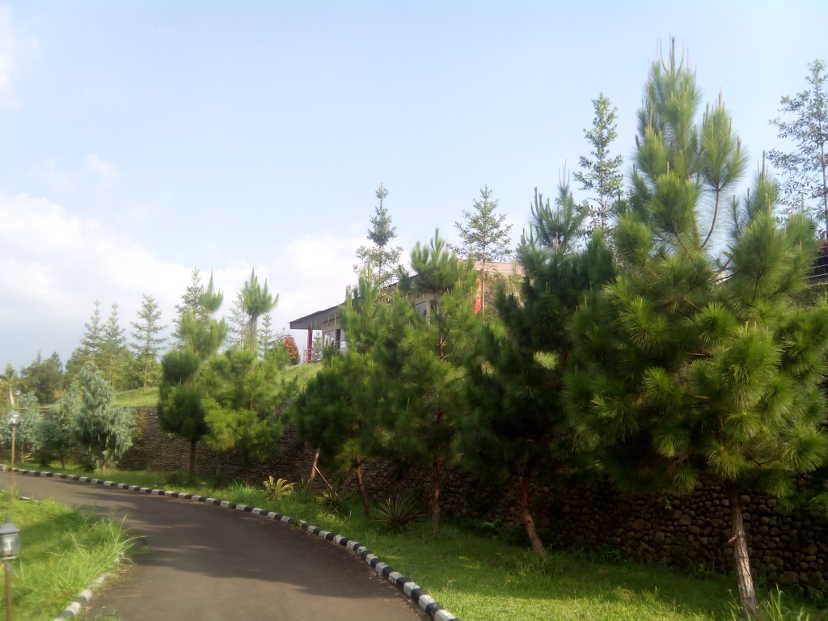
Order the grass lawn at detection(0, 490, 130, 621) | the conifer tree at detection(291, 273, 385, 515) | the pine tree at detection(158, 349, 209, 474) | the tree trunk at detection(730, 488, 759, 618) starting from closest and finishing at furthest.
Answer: the tree trunk at detection(730, 488, 759, 618) → the grass lawn at detection(0, 490, 130, 621) → the conifer tree at detection(291, 273, 385, 515) → the pine tree at detection(158, 349, 209, 474)

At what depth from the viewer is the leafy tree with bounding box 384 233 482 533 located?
13.0 meters

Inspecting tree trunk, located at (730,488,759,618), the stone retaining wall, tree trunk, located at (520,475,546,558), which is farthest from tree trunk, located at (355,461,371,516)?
tree trunk, located at (730,488,759,618)

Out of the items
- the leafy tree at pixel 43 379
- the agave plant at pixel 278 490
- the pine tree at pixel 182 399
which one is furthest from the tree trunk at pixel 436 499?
the leafy tree at pixel 43 379

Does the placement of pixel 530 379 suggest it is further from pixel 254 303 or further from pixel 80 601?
pixel 254 303

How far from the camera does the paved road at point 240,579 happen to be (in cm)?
819

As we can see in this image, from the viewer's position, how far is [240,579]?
9.84 metres

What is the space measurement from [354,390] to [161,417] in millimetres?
10178

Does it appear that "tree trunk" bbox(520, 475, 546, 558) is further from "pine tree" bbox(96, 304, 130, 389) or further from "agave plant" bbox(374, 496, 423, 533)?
"pine tree" bbox(96, 304, 130, 389)

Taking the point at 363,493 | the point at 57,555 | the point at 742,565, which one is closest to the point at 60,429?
the point at 363,493

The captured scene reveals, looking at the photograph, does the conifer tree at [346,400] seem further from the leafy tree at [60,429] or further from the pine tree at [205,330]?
the leafy tree at [60,429]

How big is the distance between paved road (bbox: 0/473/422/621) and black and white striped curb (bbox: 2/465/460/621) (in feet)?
0.49

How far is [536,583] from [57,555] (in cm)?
709

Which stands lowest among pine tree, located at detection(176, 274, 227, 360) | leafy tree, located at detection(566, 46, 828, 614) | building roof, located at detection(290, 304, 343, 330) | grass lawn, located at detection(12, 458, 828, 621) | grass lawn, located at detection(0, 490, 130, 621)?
grass lawn, located at detection(12, 458, 828, 621)

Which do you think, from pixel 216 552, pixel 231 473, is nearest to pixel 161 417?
pixel 231 473
